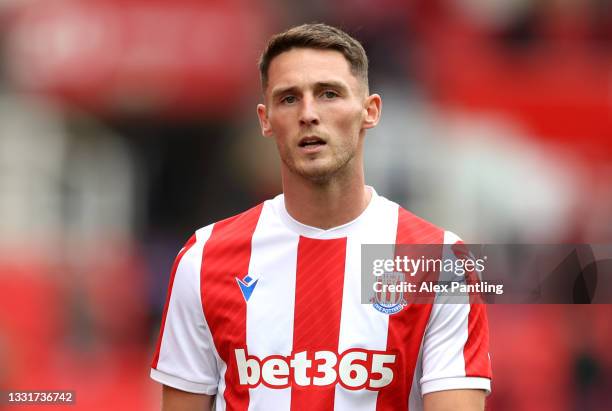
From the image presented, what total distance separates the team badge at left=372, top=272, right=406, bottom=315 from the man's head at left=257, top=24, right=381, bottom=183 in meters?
0.29

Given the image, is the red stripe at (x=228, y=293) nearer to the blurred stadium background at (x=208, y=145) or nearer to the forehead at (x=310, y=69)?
the forehead at (x=310, y=69)

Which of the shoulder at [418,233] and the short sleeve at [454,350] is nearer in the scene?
the short sleeve at [454,350]

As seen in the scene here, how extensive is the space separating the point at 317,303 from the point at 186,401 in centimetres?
45

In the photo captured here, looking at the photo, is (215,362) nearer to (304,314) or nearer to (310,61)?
(304,314)

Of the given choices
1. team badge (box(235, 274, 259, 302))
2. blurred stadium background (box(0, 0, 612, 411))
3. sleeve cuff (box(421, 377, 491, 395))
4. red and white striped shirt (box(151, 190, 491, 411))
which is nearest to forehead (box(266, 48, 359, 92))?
red and white striped shirt (box(151, 190, 491, 411))

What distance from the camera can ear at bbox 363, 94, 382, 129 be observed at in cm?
292

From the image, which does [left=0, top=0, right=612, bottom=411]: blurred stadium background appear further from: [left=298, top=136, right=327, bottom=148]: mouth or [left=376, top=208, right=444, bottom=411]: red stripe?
[left=298, top=136, right=327, bottom=148]: mouth

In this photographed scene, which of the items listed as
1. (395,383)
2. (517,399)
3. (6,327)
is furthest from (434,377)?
(6,327)

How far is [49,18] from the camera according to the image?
9.56m

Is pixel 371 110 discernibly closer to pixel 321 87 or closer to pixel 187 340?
pixel 321 87

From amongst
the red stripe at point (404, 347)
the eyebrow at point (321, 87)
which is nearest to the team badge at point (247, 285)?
the red stripe at point (404, 347)

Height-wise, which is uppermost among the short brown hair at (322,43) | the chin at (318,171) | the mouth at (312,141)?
the short brown hair at (322,43)

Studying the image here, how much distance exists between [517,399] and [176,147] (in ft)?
12.3

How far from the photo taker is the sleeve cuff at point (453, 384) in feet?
8.98
